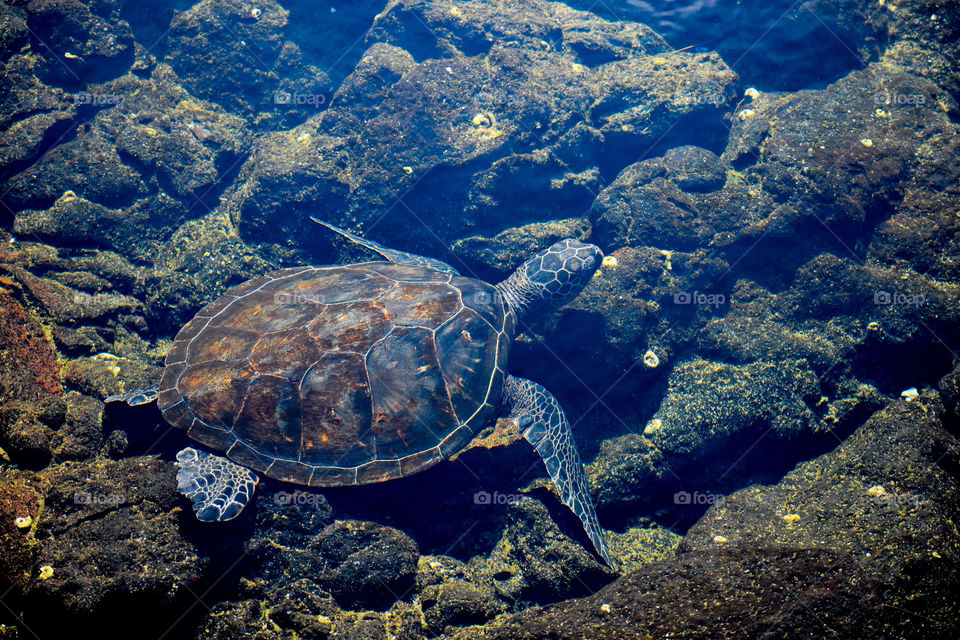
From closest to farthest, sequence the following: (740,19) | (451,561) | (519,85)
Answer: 1. (451,561)
2. (519,85)
3. (740,19)

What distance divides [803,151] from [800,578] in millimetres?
6024

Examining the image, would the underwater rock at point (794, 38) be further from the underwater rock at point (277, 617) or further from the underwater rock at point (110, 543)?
the underwater rock at point (110, 543)

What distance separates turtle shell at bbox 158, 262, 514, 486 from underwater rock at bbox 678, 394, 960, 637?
8.70ft

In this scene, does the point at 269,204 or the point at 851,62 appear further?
the point at 851,62

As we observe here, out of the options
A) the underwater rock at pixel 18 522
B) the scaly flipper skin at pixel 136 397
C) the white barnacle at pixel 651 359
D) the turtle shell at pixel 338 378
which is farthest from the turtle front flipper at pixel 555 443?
the underwater rock at pixel 18 522

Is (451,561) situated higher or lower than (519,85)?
lower

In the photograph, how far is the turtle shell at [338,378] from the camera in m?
3.92

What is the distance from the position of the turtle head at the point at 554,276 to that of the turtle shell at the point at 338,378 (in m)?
1.00

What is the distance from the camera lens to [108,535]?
121 inches

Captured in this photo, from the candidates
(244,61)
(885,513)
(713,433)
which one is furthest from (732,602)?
(244,61)

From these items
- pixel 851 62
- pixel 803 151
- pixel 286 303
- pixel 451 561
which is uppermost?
pixel 851 62

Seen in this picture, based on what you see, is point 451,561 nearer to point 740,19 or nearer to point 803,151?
point 803,151

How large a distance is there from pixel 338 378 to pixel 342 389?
0.12m

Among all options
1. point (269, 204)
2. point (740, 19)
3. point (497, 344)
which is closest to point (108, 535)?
point (497, 344)
